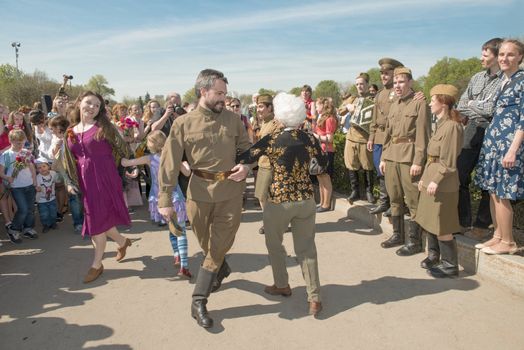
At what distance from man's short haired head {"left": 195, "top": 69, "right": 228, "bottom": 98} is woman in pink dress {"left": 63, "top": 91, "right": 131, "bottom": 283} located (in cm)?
169

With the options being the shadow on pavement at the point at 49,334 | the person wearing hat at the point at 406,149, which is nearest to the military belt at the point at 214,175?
the shadow on pavement at the point at 49,334

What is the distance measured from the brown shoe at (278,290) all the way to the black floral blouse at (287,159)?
1.02 m

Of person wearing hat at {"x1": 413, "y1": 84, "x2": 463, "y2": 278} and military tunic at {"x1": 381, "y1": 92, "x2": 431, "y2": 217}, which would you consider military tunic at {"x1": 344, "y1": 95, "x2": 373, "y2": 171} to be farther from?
person wearing hat at {"x1": 413, "y1": 84, "x2": 463, "y2": 278}

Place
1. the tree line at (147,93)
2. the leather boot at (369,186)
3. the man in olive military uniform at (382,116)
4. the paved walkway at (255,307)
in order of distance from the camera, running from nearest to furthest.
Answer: the paved walkway at (255,307) → the man in olive military uniform at (382,116) → the leather boot at (369,186) → the tree line at (147,93)

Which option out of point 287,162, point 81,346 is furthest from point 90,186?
point 287,162

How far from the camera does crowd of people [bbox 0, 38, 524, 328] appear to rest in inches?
136

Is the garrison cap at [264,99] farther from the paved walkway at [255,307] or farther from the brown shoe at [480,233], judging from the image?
the brown shoe at [480,233]

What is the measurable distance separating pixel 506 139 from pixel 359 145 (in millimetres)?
2768

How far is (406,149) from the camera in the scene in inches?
187

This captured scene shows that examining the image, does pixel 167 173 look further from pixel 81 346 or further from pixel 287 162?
pixel 81 346

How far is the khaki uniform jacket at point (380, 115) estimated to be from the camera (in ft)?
18.8

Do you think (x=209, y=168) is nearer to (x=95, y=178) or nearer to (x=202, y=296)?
(x=202, y=296)

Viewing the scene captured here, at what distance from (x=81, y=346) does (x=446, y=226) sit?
12.2 feet

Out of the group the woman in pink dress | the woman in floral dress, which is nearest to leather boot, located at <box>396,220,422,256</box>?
the woman in floral dress
